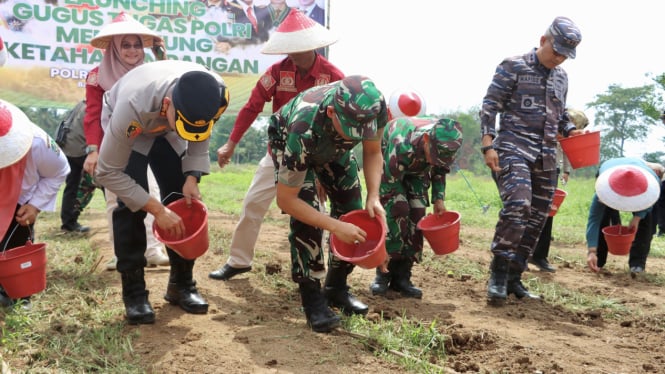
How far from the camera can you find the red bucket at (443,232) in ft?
14.0

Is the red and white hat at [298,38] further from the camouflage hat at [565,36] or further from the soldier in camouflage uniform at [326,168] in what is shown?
the camouflage hat at [565,36]

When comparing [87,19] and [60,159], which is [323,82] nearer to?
[60,159]

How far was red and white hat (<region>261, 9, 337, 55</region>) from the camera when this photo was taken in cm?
421

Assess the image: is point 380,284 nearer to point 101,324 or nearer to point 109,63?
point 101,324

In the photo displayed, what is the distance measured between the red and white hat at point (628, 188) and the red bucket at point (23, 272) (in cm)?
396

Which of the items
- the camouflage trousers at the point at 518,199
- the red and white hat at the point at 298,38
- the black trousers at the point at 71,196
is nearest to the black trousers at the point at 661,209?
the camouflage trousers at the point at 518,199

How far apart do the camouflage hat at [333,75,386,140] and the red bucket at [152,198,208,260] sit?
98 cm

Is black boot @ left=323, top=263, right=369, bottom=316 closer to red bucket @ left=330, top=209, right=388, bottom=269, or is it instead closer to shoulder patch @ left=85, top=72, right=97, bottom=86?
red bucket @ left=330, top=209, right=388, bottom=269

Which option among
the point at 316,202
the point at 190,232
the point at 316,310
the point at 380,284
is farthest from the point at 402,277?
the point at 190,232

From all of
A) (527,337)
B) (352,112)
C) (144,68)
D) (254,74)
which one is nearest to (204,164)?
(144,68)

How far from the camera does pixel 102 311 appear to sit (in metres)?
3.78

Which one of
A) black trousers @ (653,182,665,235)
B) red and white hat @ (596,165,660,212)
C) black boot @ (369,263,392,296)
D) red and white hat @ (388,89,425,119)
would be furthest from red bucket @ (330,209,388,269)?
red and white hat @ (388,89,425,119)

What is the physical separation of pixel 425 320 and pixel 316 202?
99cm

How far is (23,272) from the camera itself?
351cm
